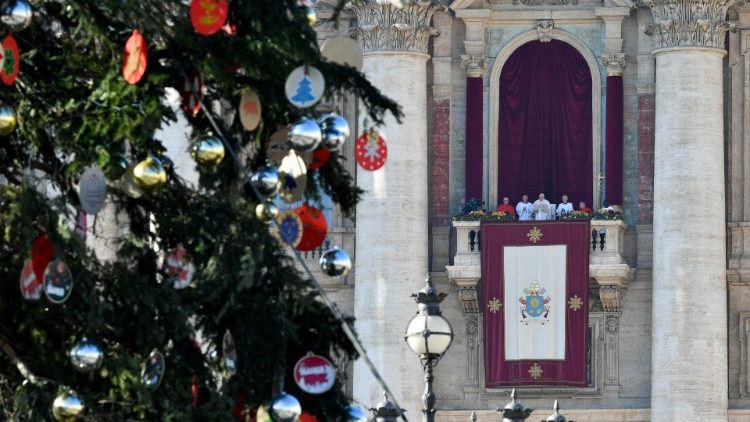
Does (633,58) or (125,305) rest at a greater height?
(633,58)

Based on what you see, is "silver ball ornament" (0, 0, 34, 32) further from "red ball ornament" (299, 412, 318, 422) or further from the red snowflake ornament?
"red ball ornament" (299, 412, 318, 422)

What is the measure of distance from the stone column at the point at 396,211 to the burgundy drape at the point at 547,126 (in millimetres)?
1903

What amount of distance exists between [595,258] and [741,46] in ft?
17.8

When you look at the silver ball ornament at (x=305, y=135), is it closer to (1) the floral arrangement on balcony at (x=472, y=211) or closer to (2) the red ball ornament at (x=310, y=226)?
(2) the red ball ornament at (x=310, y=226)

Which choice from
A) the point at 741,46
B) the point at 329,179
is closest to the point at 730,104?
the point at 741,46

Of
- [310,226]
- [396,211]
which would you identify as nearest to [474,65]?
[396,211]

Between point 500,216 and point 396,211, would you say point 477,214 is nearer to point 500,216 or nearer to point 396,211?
point 500,216

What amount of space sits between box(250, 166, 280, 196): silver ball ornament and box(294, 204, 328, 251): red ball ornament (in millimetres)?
1080

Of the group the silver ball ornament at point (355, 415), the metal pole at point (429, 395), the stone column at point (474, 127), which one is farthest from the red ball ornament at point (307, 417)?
the stone column at point (474, 127)

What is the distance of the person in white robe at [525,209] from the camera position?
53.2m

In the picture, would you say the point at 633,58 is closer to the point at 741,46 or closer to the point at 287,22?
the point at 741,46

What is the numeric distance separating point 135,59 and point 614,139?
35.0 m

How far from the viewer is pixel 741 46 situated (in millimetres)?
52969

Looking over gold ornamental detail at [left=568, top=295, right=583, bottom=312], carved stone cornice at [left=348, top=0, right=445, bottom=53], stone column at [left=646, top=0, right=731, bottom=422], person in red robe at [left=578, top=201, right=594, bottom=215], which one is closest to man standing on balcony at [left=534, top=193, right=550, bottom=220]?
person in red robe at [left=578, top=201, right=594, bottom=215]
